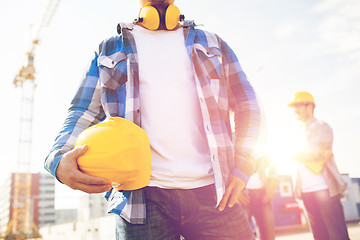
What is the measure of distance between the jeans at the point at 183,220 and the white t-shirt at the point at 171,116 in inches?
2.3

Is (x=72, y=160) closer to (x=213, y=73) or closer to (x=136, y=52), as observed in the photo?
(x=136, y=52)

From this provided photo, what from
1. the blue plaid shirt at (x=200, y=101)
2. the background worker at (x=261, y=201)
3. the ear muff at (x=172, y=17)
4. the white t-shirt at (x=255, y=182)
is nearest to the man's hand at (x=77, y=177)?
the blue plaid shirt at (x=200, y=101)

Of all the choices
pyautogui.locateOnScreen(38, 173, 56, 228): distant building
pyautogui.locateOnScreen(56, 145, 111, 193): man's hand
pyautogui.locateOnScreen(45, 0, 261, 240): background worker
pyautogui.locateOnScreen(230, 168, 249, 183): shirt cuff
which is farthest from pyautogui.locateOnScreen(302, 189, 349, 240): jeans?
pyautogui.locateOnScreen(38, 173, 56, 228): distant building

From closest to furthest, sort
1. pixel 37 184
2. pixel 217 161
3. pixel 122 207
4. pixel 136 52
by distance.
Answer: pixel 122 207 → pixel 217 161 → pixel 136 52 → pixel 37 184

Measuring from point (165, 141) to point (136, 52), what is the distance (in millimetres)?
547

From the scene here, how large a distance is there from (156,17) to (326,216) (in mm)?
3448

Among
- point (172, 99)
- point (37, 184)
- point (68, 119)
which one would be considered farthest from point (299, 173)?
point (37, 184)

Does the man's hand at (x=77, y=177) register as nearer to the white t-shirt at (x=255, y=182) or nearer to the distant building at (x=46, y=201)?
the white t-shirt at (x=255, y=182)

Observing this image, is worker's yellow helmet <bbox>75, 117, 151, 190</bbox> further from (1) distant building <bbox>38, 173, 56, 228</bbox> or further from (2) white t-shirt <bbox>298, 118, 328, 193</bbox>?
(1) distant building <bbox>38, 173, 56, 228</bbox>

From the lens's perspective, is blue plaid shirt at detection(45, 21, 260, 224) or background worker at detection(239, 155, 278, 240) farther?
background worker at detection(239, 155, 278, 240)

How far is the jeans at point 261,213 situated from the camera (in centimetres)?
439

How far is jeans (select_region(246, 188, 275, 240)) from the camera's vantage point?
4.39 meters

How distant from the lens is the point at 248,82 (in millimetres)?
1736

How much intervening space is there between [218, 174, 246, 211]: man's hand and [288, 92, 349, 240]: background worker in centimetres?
301
